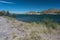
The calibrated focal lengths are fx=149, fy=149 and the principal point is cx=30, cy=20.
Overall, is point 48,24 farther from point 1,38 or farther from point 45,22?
point 1,38

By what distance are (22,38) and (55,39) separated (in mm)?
1775

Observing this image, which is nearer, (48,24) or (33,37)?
(33,37)

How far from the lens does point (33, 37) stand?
5.92 metres

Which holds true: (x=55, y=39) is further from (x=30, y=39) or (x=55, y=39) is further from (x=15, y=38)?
(x=15, y=38)

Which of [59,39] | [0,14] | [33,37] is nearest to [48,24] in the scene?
[59,39]

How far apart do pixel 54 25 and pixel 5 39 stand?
6187mm

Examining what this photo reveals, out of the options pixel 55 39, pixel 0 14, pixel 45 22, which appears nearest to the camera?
pixel 55 39

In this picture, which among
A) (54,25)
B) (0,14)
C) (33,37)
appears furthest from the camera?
(0,14)

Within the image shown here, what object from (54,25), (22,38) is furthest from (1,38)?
(54,25)

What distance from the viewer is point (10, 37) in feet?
19.3

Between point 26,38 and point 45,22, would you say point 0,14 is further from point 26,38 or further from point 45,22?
point 26,38

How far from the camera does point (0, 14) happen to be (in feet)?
80.2

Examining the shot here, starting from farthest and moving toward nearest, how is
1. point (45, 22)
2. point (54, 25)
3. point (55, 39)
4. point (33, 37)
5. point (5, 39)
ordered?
point (45, 22) → point (54, 25) → point (55, 39) → point (33, 37) → point (5, 39)

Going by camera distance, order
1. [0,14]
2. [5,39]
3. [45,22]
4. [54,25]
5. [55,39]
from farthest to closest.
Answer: [0,14]
[45,22]
[54,25]
[55,39]
[5,39]
